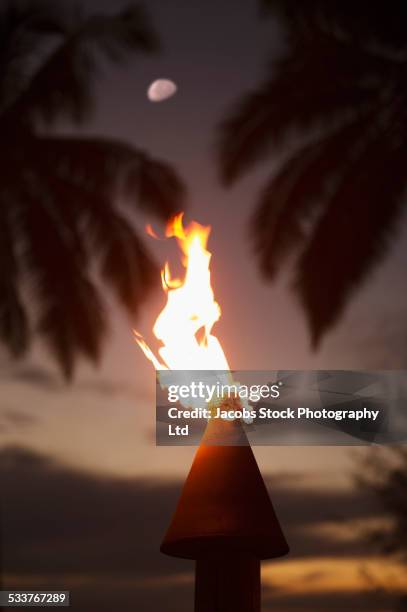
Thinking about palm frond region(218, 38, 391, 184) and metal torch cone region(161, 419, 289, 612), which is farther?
palm frond region(218, 38, 391, 184)

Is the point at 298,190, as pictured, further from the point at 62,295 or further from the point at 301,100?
the point at 62,295

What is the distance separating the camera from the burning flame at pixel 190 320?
28.8 feet

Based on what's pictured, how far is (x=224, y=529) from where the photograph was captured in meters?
8.27

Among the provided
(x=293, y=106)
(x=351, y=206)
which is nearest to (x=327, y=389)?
(x=351, y=206)

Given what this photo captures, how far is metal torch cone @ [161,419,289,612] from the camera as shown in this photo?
830cm

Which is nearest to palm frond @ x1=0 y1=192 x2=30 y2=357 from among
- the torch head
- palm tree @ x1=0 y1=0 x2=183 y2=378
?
palm tree @ x1=0 y1=0 x2=183 y2=378

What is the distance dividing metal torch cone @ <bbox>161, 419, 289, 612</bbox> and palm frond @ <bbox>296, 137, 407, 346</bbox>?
3.39 m

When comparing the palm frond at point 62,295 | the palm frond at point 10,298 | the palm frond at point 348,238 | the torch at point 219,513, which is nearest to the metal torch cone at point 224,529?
the torch at point 219,513

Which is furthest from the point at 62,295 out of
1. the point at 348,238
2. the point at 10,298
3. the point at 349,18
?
the point at 349,18

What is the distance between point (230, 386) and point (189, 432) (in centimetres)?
52

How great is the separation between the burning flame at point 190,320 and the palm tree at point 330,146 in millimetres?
1874

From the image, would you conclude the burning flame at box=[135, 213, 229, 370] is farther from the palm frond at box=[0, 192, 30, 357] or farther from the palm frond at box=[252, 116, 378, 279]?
the palm frond at box=[0, 192, 30, 357]

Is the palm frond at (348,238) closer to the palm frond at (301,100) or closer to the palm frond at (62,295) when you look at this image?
the palm frond at (301,100)

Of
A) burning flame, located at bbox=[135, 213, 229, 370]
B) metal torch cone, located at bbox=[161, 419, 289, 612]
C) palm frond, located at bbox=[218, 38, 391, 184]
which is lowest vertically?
metal torch cone, located at bbox=[161, 419, 289, 612]
